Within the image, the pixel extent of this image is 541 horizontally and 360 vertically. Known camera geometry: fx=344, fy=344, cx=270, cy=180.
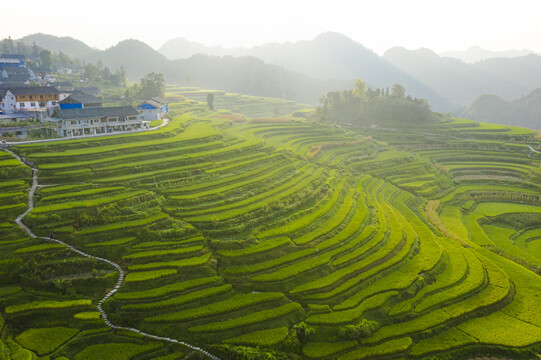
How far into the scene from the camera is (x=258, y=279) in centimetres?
2620

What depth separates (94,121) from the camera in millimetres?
51312

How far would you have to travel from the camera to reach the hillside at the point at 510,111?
138625 mm

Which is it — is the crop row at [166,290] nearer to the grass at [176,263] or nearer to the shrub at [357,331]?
the grass at [176,263]

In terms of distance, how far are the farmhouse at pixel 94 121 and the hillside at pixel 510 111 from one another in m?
138

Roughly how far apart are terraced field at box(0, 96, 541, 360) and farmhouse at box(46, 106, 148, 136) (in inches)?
214

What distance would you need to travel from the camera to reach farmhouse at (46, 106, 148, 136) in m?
48.5

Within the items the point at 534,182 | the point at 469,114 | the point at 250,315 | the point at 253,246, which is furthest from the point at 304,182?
the point at 469,114

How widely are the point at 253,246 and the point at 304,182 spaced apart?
1774 cm

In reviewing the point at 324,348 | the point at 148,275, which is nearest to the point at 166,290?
the point at 148,275

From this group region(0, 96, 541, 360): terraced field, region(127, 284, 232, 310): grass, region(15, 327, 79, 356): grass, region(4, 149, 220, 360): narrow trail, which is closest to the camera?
region(15, 327, 79, 356): grass

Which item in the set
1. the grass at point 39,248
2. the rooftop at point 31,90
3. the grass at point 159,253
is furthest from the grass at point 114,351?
the rooftop at point 31,90

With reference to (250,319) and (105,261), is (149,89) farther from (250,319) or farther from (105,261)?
(250,319)

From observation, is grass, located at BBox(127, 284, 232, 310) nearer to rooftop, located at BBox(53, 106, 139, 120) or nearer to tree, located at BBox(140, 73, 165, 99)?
rooftop, located at BBox(53, 106, 139, 120)

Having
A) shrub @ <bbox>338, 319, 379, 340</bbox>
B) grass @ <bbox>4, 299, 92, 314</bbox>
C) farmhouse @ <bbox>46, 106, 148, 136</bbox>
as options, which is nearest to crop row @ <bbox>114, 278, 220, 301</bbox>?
grass @ <bbox>4, 299, 92, 314</bbox>
